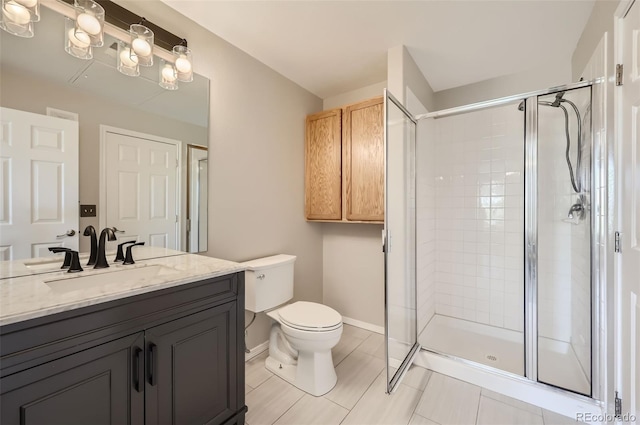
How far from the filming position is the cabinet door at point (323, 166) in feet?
8.16

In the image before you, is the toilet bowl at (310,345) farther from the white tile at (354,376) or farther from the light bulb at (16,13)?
the light bulb at (16,13)

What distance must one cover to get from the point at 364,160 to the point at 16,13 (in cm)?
209

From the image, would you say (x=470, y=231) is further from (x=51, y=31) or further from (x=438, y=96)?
(x=51, y=31)

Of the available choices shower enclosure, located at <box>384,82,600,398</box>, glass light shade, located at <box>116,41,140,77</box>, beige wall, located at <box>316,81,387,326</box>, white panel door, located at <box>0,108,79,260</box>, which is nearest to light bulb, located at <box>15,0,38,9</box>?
glass light shade, located at <box>116,41,140,77</box>

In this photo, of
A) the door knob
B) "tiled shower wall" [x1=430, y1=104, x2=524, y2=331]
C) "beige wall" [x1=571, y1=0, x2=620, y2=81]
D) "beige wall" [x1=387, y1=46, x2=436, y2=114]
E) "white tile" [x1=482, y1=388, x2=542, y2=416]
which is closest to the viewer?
the door knob

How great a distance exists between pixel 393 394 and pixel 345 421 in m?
0.41

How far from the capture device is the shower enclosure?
1.76 meters

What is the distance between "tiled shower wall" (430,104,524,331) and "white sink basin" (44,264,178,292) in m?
1.97

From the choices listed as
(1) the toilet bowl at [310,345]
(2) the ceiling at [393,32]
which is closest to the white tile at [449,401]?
(1) the toilet bowl at [310,345]

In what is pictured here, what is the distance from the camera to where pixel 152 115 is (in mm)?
1558

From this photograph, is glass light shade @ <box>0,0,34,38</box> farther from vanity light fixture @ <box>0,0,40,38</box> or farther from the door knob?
the door knob

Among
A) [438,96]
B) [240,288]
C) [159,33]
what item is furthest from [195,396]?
[438,96]

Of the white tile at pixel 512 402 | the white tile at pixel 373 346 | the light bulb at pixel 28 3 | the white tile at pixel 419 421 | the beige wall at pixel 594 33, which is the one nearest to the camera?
the light bulb at pixel 28 3

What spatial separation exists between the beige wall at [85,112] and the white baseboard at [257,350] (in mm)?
1373
